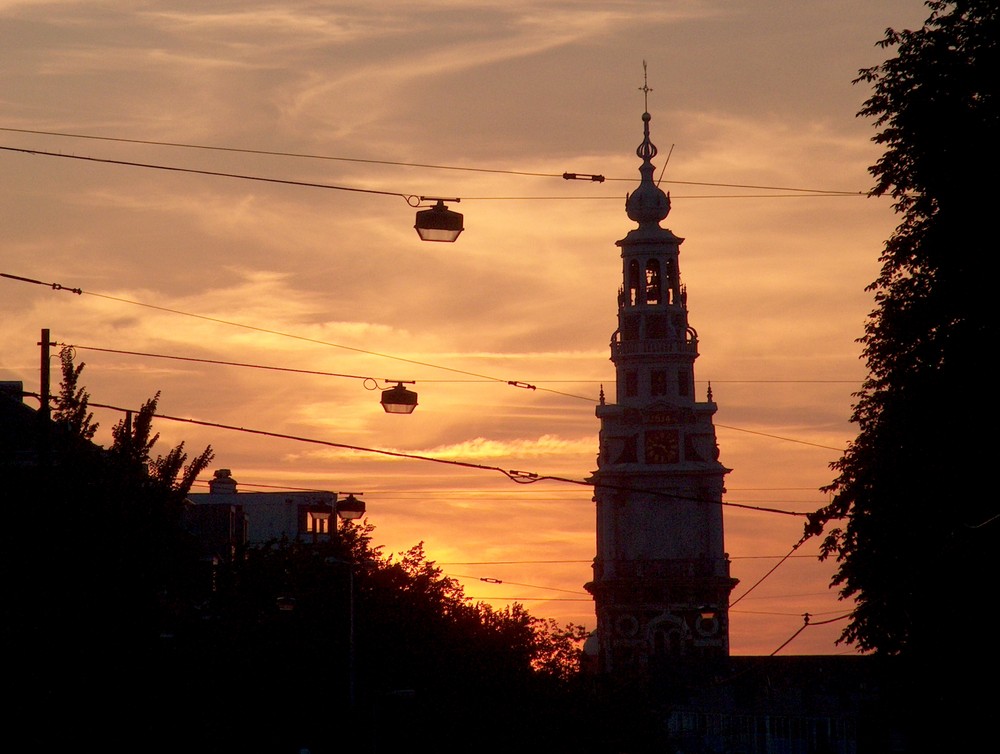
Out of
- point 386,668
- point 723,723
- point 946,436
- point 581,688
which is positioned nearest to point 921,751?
point 946,436

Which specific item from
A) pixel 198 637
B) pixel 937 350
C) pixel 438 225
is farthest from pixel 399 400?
pixel 937 350

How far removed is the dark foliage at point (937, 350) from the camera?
Answer: 41.3m

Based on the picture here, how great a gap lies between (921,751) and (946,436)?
34.7 feet

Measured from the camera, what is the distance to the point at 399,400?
40469 mm

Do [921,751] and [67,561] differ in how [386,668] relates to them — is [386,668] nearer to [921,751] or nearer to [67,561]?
[921,751]

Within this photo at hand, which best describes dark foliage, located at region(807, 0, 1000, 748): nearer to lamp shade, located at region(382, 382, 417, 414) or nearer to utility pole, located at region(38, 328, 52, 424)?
lamp shade, located at region(382, 382, 417, 414)

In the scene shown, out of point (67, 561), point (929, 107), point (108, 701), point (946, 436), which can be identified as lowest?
point (108, 701)

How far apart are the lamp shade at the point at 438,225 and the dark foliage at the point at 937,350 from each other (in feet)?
38.2

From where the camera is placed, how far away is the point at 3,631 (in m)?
30.1

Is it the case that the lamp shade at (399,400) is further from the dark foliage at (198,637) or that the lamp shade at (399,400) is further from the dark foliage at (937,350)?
the dark foliage at (937,350)

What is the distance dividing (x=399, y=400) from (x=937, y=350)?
11258mm

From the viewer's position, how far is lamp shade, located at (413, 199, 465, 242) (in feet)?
111

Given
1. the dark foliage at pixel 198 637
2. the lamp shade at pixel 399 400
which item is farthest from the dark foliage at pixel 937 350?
the dark foliage at pixel 198 637

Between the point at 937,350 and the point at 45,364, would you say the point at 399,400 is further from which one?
the point at 937,350
